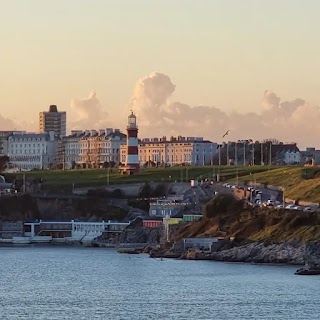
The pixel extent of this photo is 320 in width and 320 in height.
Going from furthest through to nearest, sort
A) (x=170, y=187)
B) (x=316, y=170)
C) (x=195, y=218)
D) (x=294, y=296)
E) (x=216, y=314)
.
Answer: (x=170, y=187) < (x=316, y=170) < (x=195, y=218) < (x=294, y=296) < (x=216, y=314)

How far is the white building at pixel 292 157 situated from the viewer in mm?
166575

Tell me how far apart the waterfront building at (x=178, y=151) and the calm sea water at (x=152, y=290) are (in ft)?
263

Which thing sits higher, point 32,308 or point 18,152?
point 18,152

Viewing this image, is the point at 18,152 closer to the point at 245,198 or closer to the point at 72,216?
the point at 72,216

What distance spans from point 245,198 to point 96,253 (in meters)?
12.5

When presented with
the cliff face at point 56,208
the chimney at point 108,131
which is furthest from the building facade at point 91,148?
the cliff face at point 56,208

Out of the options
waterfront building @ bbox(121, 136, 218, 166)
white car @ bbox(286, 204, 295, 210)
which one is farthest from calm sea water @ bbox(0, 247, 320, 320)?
waterfront building @ bbox(121, 136, 218, 166)

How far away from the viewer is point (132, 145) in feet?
415

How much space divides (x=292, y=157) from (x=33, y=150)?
96.4 ft

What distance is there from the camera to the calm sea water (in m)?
55.2

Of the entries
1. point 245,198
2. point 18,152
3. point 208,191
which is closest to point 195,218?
point 245,198

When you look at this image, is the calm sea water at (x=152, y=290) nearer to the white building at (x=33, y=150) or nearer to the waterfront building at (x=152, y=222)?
the waterfront building at (x=152, y=222)

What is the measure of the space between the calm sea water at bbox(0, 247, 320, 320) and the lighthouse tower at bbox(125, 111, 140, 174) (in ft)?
134

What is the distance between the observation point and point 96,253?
314ft
